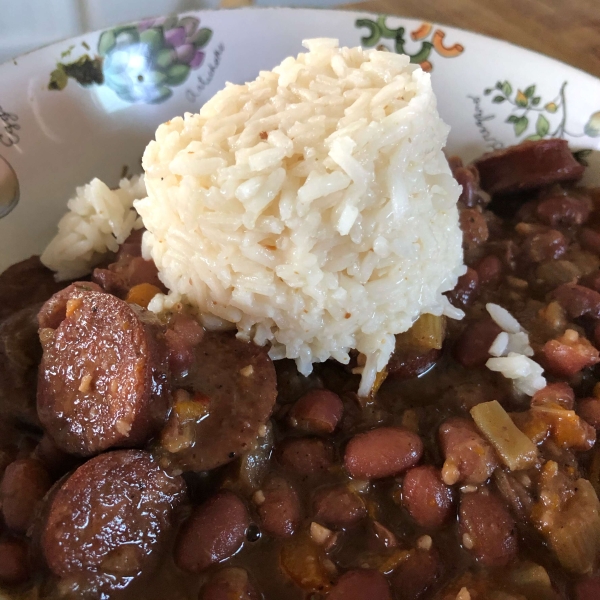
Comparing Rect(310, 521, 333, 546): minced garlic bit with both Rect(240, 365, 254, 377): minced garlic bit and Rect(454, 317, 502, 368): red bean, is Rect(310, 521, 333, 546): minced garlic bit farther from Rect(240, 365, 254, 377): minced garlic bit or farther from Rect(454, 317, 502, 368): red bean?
Rect(454, 317, 502, 368): red bean

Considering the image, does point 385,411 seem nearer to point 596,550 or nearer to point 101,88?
point 596,550

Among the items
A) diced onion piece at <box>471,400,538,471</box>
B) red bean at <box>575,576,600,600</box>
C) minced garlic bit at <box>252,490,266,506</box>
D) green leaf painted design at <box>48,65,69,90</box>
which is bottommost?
red bean at <box>575,576,600,600</box>

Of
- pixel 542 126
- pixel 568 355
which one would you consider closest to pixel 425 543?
pixel 568 355

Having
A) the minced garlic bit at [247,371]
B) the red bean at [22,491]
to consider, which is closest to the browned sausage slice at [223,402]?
the minced garlic bit at [247,371]

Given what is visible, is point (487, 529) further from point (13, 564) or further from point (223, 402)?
point (13, 564)

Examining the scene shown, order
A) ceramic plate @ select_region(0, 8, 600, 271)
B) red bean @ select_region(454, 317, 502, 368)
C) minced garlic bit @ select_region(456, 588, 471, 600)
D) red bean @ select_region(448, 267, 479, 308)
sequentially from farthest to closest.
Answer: ceramic plate @ select_region(0, 8, 600, 271), red bean @ select_region(448, 267, 479, 308), red bean @ select_region(454, 317, 502, 368), minced garlic bit @ select_region(456, 588, 471, 600)

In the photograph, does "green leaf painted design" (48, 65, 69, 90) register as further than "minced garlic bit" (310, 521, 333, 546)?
Yes

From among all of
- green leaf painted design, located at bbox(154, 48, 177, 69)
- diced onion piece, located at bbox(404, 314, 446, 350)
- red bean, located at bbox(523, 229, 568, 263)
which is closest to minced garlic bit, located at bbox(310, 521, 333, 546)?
diced onion piece, located at bbox(404, 314, 446, 350)
